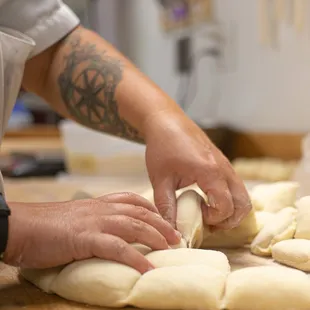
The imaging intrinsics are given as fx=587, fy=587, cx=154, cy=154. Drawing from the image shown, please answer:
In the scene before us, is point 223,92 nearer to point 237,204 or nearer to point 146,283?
point 237,204

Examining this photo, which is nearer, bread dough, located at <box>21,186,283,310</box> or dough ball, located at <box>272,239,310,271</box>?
bread dough, located at <box>21,186,283,310</box>

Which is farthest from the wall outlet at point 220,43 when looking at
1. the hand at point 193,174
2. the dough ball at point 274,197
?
the hand at point 193,174

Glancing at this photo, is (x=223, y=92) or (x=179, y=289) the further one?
(x=223, y=92)

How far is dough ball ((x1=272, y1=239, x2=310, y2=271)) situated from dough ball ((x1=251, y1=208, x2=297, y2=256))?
0.05m

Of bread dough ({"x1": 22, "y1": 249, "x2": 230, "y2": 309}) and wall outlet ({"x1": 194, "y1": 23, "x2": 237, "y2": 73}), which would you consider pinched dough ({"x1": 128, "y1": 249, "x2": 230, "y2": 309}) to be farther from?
wall outlet ({"x1": 194, "y1": 23, "x2": 237, "y2": 73})

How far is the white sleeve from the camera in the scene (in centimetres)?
118

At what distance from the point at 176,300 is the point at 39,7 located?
77cm

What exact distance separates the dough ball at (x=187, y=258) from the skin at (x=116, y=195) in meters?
0.02

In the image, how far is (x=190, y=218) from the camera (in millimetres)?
898

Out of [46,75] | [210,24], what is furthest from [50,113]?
[46,75]

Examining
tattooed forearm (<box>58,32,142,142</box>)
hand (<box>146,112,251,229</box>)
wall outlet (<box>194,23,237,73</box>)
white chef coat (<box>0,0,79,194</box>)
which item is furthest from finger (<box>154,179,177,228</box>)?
wall outlet (<box>194,23,237,73</box>)

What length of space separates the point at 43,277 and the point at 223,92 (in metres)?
2.30

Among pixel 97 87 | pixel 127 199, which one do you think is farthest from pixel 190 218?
pixel 97 87

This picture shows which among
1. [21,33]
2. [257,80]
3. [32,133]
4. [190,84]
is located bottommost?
[32,133]
